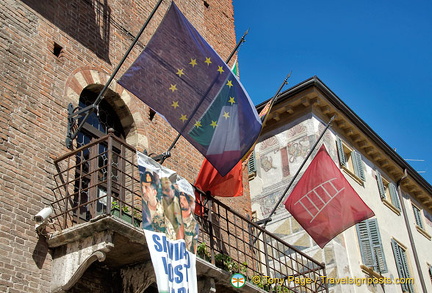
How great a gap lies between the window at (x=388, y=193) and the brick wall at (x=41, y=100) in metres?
8.98

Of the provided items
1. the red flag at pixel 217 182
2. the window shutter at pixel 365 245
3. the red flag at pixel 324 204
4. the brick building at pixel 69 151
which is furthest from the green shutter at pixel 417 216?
the red flag at pixel 217 182

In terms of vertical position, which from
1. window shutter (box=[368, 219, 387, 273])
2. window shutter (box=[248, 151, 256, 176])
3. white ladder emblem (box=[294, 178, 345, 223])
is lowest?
white ladder emblem (box=[294, 178, 345, 223])

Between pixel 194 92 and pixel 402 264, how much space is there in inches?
441

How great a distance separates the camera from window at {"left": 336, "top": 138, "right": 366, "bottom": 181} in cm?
1952

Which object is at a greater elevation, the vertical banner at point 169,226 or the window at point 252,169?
the window at point 252,169

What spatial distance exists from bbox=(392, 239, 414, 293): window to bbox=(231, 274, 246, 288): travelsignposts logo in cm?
930

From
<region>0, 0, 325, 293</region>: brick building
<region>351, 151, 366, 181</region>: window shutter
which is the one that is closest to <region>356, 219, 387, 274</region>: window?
<region>351, 151, 366, 181</region>: window shutter

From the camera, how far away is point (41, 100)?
10344mm

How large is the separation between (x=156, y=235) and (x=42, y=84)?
3229mm

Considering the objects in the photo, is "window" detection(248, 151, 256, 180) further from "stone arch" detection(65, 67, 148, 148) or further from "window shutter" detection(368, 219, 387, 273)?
"stone arch" detection(65, 67, 148, 148)

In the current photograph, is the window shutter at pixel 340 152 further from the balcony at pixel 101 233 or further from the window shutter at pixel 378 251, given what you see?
the balcony at pixel 101 233

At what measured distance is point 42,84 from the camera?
10.5 metres

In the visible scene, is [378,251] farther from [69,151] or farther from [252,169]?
[69,151]

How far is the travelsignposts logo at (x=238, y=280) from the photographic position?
11055mm
